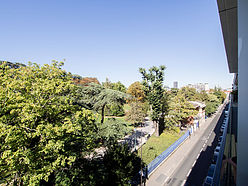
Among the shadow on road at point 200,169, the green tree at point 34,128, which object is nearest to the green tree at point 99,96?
the green tree at point 34,128

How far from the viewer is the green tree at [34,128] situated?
571 cm

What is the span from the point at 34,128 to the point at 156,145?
51.2ft

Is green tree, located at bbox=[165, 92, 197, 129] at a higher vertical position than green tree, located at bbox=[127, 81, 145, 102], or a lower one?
lower

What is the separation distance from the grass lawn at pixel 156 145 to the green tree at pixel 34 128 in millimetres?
8640

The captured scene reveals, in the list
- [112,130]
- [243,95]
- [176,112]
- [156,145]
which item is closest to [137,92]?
[176,112]

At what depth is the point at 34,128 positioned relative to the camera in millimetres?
7098

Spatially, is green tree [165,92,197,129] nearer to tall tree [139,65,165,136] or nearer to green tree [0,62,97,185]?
tall tree [139,65,165,136]

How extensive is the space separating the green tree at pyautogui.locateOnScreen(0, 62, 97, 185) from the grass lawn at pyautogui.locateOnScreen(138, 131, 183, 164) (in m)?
8.64

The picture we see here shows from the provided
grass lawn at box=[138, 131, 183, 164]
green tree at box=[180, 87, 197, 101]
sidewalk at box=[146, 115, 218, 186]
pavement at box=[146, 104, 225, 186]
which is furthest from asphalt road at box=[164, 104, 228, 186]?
green tree at box=[180, 87, 197, 101]

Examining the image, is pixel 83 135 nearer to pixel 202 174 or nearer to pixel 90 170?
pixel 90 170

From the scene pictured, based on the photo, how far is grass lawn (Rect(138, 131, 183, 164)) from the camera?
14923mm

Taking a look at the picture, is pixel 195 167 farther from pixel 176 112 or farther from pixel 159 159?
pixel 176 112

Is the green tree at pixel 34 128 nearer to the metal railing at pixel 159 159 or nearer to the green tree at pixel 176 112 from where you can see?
the metal railing at pixel 159 159

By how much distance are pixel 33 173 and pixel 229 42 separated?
389 inches
